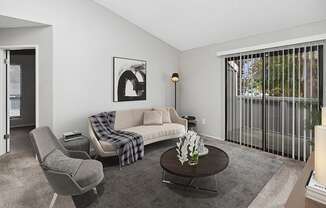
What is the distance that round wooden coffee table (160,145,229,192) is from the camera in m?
2.19

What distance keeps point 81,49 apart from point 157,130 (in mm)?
2189

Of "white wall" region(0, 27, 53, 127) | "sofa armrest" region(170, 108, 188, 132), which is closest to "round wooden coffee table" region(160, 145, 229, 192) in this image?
"sofa armrest" region(170, 108, 188, 132)

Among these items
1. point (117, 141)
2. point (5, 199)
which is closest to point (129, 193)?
point (117, 141)

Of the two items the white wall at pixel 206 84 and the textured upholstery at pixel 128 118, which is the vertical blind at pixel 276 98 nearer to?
the white wall at pixel 206 84

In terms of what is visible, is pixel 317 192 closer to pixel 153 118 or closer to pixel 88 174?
pixel 88 174

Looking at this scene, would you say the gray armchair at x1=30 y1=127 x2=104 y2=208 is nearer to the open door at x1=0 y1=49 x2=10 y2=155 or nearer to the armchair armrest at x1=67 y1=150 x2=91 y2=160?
the armchair armrest at x1=67 y1=150 x2=91 y2=160

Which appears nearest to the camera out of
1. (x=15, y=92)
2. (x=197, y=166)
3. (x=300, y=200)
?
(x=300, y=200)

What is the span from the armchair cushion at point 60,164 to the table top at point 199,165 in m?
1.04

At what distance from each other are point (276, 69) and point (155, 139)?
2.70 m

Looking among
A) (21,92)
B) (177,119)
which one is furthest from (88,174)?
(21,92)

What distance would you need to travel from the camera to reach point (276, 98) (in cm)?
356

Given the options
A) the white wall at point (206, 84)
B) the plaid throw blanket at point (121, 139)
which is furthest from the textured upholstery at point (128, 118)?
the white wall at point (206, 84)

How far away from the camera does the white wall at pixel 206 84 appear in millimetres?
4473

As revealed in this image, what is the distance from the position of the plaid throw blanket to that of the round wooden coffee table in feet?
2.27
